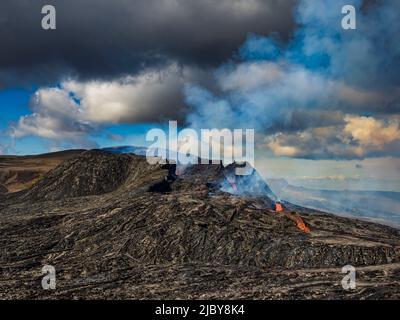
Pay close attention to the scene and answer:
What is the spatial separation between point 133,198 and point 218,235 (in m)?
11.9

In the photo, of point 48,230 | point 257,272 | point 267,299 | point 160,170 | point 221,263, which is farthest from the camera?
point 160,170

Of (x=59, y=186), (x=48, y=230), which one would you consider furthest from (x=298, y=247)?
(x=59, y=186)

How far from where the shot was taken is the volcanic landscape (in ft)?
97.4

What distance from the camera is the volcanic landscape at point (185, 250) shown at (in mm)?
29688

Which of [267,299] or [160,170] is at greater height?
[160,170]

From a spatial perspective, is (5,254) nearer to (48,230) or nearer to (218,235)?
(48,230)

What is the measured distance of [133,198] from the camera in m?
48.2

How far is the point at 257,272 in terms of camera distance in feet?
110

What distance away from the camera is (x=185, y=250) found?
38.7m

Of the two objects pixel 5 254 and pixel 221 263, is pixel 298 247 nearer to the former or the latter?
pixel 221 263

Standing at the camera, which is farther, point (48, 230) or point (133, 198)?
point (133, 198)

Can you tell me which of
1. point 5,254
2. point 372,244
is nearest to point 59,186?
point 5,254
